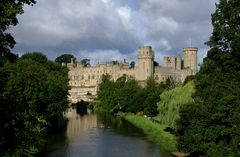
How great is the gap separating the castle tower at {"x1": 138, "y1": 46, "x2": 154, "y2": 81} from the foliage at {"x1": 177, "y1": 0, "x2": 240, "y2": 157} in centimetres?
10816

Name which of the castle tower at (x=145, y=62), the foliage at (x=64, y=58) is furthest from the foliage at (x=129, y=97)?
the foliage at (x=64, y=58)

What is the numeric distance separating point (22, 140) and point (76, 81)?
142 m

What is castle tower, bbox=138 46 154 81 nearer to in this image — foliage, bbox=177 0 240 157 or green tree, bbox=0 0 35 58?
foliage, bbox=177 0 240 157

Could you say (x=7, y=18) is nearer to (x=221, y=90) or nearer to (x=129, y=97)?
(x=221, y=90)

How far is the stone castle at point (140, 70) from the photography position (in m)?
132

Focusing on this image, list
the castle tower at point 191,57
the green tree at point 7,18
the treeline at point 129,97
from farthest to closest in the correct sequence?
the castle tower at point 191,57, the treeline at point 129,97, the green tree at point 7,18

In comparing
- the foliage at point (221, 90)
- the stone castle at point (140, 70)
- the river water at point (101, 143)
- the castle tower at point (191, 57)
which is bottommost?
the river water at point (101, 143)

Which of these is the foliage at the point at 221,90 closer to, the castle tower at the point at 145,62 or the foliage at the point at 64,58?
the castle tower at the point at 145,62

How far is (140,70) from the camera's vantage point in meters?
133

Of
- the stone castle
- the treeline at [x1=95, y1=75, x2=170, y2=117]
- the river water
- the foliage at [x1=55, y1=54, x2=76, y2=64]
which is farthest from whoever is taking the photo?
the foliage at [x1=55, y1=54, x2=76, y2=64]

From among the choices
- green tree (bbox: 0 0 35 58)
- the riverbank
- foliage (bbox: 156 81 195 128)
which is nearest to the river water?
the riverbank

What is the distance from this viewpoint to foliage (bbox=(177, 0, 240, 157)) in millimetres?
19375

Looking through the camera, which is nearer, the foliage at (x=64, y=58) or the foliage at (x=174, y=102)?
the foliage at (x=174, y=102)

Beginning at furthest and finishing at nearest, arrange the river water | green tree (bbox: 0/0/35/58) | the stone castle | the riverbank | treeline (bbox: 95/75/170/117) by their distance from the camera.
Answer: the stone castle, treeline (bbox: 95/75/170/117), the riverbank, the river water, green tree (bbox: 0/0/35/58)
